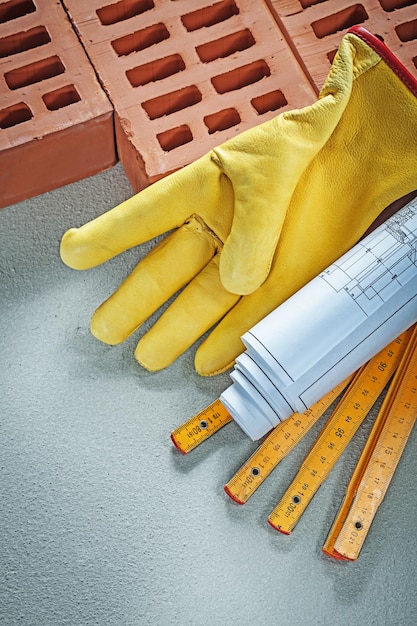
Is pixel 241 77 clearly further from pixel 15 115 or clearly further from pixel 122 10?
pixel 15 115

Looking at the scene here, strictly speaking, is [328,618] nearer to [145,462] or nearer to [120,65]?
[145,462]

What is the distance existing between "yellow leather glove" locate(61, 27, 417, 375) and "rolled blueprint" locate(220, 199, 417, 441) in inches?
2.1

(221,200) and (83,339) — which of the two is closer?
(221,200)

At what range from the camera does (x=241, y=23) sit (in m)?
1.37

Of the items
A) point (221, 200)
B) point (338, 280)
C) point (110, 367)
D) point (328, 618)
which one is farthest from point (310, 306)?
point (328, 618)

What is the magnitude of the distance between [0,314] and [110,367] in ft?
0.65

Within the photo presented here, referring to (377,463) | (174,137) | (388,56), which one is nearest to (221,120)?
(174,137)

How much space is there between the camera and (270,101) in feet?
4.42

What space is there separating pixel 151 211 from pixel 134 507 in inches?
17.6

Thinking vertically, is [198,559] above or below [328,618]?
above

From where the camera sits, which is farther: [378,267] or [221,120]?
[221,120]

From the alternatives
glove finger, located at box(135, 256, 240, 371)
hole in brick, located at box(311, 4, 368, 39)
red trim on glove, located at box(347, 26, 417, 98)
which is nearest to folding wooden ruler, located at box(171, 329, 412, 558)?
glove finger, located at box(135, 256, 240, 371)

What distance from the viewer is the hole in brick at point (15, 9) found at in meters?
1.38

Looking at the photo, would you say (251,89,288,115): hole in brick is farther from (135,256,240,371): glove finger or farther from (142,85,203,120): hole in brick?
(135,256,240,371): glove finger
